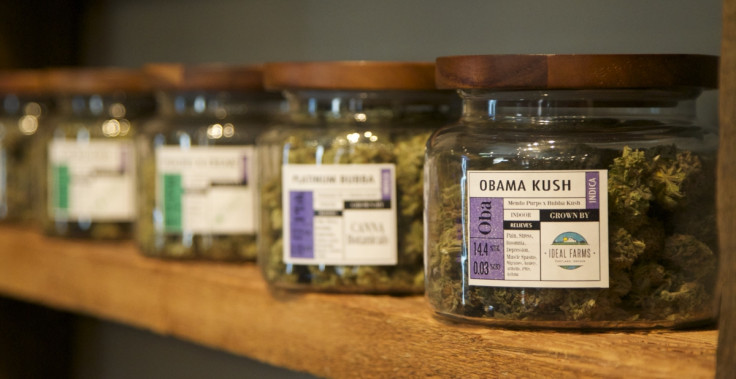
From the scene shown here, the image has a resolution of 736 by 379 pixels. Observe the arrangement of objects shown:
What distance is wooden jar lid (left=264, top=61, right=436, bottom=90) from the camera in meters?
0.74

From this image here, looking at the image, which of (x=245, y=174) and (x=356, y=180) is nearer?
(x=356, y=180)

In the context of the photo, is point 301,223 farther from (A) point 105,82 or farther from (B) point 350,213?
(A) point 105,82

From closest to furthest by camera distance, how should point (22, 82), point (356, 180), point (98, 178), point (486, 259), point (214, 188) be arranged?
point (486, 259)
point (356, 180)
point (214, 188)
point (98, 178)
point (22, 82)

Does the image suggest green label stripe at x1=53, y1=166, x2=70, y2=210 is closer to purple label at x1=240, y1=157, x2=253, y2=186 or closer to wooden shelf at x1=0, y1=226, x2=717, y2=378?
wooden shelf at x1=0, y1=226, x2=717, y2=378

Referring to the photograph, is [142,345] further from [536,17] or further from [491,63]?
[491,63]

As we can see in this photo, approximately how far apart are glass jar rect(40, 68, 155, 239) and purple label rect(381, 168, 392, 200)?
1.42ft

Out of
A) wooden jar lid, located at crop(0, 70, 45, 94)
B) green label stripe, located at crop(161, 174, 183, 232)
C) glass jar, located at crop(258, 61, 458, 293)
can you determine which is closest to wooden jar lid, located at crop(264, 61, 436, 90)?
glass jar, located at crop(258, 61, 458, 293)

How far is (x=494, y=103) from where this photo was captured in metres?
0.65

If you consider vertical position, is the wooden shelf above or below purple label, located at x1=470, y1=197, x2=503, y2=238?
below

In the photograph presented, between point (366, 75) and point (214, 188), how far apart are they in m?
0.26

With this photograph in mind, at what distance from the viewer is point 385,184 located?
2.38ft

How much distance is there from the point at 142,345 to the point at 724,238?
118 cm

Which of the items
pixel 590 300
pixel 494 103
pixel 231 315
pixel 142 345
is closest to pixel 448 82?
pixel 494 103

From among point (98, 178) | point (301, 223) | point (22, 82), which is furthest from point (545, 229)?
point (22, 82)
